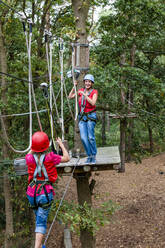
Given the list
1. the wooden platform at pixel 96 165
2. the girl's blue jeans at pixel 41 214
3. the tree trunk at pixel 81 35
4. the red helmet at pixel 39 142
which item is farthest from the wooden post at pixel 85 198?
the red helmet at pixel 39 142

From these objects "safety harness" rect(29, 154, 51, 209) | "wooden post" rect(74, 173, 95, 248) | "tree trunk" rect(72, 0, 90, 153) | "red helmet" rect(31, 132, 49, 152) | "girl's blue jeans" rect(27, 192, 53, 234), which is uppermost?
"tree trunk" rect(72, 0, 90, 153)

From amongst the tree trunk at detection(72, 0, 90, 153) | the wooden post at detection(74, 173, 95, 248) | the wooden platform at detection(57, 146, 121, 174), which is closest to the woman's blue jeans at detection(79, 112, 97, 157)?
the wooden platform at detection(57, 146, 121, 174)

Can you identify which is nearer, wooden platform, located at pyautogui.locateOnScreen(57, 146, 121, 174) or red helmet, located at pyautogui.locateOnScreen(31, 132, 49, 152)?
red helmet, located at pyautogui.locateOnScreen(31, 132, 49, 152)

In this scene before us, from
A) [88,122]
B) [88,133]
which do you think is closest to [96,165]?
[88,133]

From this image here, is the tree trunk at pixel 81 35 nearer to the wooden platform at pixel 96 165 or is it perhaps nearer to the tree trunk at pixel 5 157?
the wooden platform at pixel 96 165

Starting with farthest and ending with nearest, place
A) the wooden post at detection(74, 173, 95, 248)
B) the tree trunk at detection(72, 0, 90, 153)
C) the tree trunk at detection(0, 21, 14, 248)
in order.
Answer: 1. the tree trunk at detection(0, 21, 14, 248)
2. the wooden post at detection(74, 173, 95, 248)
3. the tree trunk at detection(72, 0, 90, 153)

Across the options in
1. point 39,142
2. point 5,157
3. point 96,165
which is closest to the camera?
point 39,142

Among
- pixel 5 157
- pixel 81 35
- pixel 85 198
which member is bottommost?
pixel 85 198

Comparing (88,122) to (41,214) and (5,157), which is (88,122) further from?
(5,157)

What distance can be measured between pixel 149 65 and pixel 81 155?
9118 mm

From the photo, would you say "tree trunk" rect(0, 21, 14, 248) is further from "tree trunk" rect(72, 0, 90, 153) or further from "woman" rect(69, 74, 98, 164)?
"woman" rect(69, 74, 98, 164)

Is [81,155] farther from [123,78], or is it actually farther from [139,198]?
[139,198]

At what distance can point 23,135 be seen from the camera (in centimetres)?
703

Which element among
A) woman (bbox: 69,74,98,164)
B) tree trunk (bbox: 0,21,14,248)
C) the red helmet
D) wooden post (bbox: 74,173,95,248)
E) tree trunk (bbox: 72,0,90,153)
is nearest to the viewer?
the red helmet
